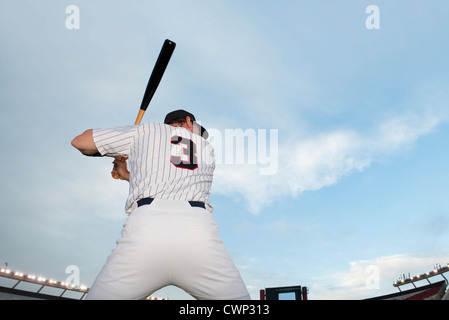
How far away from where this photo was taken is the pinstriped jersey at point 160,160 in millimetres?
1876

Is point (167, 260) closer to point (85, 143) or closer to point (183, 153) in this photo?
point (183, 153)

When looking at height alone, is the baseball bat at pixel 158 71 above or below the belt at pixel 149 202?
above

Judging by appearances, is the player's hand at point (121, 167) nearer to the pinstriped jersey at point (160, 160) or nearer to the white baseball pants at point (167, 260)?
the pinstriped jersey at point (160, 160)

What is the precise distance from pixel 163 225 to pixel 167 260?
180mm

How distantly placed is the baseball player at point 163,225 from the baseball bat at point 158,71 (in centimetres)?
71

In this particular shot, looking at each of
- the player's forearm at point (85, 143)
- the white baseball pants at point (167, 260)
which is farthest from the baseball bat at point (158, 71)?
the white baseball pants at point (167, 260)

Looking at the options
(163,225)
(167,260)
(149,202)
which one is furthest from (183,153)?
(167,260)

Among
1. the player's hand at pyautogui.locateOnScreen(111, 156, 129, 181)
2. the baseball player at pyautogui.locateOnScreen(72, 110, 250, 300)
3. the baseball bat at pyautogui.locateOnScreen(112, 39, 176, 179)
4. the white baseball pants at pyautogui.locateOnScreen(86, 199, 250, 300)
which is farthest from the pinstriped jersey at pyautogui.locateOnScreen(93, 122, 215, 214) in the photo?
the baseball bat at pyautogui.locateOnScreen(112, 39, 176, 179)

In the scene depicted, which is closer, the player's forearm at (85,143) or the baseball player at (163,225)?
the baseball player at (163,225)

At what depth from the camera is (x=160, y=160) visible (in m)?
1.96

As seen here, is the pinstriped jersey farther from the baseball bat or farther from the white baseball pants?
the baseball bat
